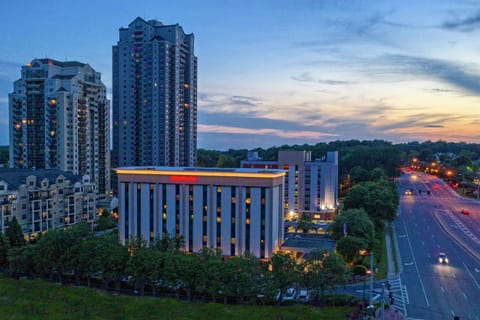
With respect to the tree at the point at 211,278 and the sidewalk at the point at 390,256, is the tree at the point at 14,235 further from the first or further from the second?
the sidewalk at the point at 390,256

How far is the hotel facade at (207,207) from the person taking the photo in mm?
52719

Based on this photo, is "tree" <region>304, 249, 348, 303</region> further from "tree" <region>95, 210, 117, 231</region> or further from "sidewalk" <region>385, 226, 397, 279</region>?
"tree" <region>95, 210, 117, 231</region>

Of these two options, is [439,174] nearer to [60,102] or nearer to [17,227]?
[60,102]

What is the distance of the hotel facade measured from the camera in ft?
173

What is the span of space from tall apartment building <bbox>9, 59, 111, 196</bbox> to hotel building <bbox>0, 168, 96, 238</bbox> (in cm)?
1380

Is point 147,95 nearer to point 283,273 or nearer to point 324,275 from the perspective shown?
point 283,273

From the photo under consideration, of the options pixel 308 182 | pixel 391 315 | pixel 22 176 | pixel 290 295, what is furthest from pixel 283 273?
pixel 308 182

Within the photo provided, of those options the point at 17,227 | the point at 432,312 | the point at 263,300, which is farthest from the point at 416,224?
the point at 17,227

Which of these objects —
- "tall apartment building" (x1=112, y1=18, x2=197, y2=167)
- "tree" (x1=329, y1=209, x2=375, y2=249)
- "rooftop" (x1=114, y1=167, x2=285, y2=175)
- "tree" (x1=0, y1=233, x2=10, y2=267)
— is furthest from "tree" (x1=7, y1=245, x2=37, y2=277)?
"tall apartment building" (x1=112, y1=18, x2=197, y2=167)

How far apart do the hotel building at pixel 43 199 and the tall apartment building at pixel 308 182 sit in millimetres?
40880

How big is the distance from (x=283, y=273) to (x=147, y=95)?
75639mm

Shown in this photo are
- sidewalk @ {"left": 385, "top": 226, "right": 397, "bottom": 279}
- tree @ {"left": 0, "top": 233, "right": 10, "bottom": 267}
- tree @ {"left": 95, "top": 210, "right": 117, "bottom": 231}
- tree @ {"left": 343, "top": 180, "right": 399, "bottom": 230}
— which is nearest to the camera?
sidewalk @ {"left": 385, "top": 226, "right": 397, "bottom": 279}

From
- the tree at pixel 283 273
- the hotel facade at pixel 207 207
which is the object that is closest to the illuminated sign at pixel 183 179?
the hotel facade at pixel 207 207

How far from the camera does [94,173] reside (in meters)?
92.6
